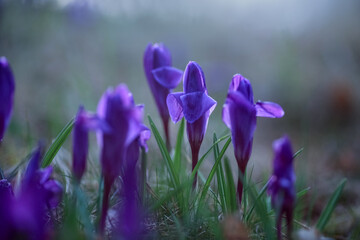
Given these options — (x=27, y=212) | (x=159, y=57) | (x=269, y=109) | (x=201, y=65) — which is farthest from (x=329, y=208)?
(x=201, y=65)

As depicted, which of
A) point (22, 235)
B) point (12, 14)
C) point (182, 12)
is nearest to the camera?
point (22, 235)

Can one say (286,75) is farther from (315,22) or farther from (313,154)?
(315,22)

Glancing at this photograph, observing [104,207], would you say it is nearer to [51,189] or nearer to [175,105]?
[51,189]

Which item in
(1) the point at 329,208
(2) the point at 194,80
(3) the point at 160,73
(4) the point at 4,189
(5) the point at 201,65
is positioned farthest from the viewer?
(5) the point at 201,65

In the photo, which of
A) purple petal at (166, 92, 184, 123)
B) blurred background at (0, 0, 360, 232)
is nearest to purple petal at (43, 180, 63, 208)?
purple petal at (166, 92, 184, 123)

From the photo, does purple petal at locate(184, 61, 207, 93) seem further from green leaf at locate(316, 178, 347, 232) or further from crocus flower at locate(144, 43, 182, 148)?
green leaf at locate(316, 178, 347, 232)

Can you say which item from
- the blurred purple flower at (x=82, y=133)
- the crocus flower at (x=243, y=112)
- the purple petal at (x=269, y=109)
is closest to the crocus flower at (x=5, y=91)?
the blurred purple flower at (x=82, y=133)

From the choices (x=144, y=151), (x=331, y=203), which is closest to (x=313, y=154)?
(x=331, y=203)
